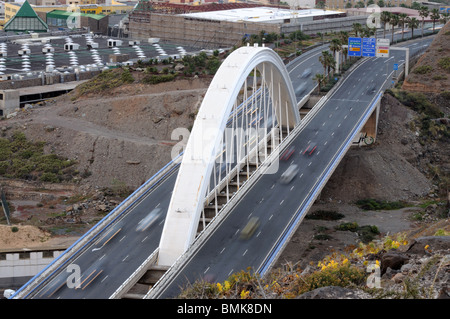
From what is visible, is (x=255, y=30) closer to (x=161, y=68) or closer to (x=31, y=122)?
(x=161, y=68)

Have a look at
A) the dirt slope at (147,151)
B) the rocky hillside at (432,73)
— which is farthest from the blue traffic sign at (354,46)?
the dirt slope at (147,151)

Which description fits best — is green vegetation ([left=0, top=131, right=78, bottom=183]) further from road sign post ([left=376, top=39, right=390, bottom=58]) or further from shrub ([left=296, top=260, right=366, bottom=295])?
shrub ([left=296, top=260, right=366, bottom=295])

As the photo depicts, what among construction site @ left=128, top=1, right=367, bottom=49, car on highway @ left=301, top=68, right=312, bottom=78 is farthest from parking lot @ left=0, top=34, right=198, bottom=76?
car on highway @ left=301, top=68, right=312, bottom=78

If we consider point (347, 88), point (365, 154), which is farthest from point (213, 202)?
point (347, 88)

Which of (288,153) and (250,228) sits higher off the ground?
(288,153)

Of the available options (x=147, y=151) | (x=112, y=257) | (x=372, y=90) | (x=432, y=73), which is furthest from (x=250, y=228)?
(x=432, y=73)

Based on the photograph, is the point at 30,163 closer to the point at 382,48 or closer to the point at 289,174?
the point at 289,174

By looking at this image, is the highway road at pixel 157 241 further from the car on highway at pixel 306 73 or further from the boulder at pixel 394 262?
the car on highway at pixel 306 73
